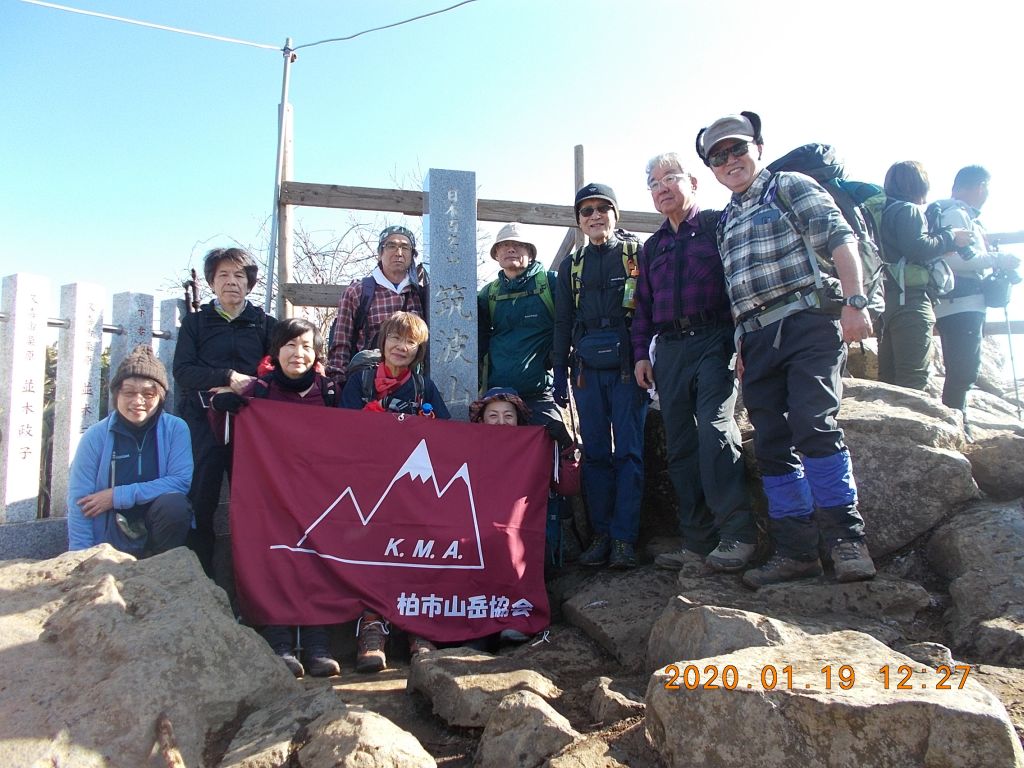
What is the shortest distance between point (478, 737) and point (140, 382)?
279cm

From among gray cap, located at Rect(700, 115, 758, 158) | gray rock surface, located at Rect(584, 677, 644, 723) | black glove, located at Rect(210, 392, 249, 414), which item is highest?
gray cap, located at Rect(700, 115, 758, 158)

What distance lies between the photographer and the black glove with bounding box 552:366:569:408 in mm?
4953

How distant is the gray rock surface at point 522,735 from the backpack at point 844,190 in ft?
8.50

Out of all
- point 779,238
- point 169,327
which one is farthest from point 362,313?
point 779,238

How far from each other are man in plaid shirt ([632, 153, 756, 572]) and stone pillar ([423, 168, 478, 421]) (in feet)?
6.33

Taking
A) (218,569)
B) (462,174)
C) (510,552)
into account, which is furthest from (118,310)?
(510,552)

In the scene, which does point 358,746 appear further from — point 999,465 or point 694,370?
point 999,465

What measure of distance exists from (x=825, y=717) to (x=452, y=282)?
4.63 m

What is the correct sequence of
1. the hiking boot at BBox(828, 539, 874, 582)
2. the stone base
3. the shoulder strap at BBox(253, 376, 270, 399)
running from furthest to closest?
the stone base → the shoulder strap at BBox(253, 376, 270, 399) → the hiking boot at BBox(828, 539, 874, 582)

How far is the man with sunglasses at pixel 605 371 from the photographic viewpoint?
451 centimetres

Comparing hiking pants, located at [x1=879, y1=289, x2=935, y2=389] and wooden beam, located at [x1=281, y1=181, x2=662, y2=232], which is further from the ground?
wooden beam, located at [x1=281, y1=181, x2=662, y2=232]

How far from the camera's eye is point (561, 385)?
16.5ft

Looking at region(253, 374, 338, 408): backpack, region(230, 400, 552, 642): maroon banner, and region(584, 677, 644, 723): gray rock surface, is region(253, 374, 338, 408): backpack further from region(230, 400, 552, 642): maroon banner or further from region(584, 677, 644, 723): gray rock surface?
region(584, 677, 644, 723): gray rock surface

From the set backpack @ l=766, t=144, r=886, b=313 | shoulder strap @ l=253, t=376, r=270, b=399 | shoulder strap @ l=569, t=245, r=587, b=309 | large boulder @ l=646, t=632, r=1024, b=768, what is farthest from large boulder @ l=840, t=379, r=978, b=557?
shoulder strap @ l=253, t=376, r=270, b=399
